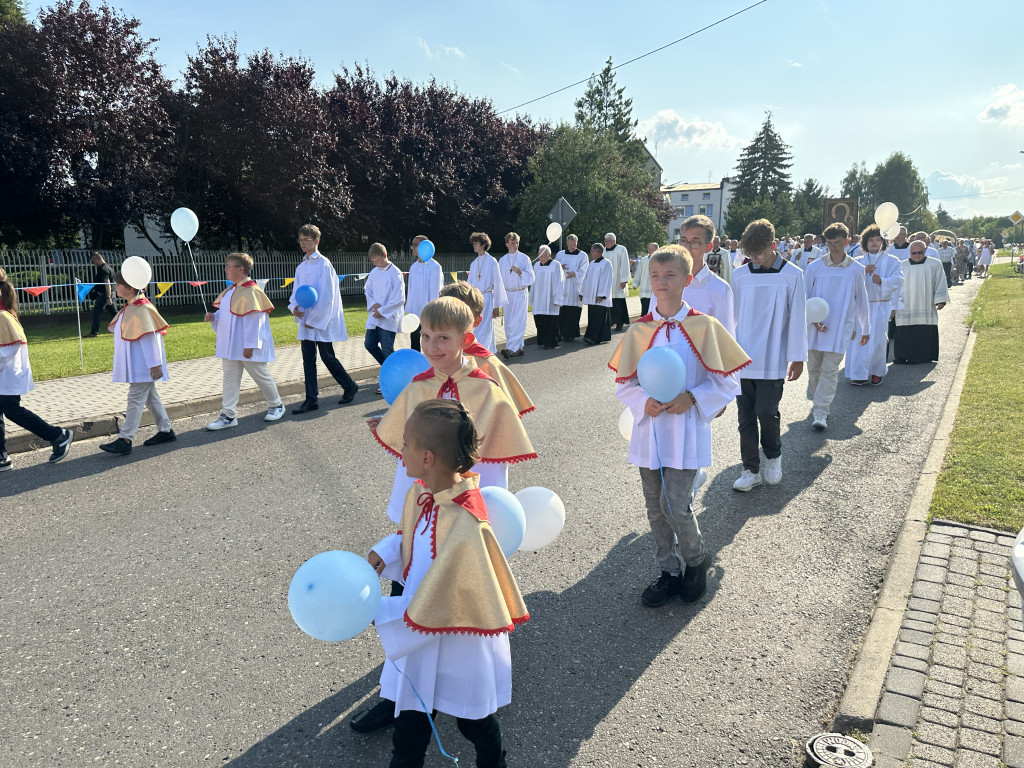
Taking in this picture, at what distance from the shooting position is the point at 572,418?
8164 millimetres

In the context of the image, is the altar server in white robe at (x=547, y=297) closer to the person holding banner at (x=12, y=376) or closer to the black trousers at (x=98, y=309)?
the person holding banner at (x=12, y=376)

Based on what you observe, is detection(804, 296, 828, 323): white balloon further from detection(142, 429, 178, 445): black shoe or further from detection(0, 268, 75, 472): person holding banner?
detection(0, 268, 75, 472): person holding banner

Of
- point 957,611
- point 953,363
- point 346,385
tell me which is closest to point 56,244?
point 346,385

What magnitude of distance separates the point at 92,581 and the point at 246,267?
4588mm

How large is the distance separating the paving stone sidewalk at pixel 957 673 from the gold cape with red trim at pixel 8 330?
6.94m

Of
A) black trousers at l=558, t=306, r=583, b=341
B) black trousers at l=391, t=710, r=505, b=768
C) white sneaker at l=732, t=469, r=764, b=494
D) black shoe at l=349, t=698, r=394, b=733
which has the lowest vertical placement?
black shoe at l=349, t=698, r=394, b=733

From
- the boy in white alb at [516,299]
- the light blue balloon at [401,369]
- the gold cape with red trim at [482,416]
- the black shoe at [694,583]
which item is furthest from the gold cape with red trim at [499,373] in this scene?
the boy in white alb at [516,299]

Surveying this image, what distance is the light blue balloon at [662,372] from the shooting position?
133 inches

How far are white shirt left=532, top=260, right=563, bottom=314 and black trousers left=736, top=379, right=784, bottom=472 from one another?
857cm

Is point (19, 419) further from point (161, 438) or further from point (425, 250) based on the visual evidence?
point (425, 250)

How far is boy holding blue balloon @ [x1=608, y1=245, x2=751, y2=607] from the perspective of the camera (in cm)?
360

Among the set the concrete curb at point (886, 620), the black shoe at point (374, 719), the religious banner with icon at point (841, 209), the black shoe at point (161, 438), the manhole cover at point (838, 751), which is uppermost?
the religious banner with icon at point (841, 209)

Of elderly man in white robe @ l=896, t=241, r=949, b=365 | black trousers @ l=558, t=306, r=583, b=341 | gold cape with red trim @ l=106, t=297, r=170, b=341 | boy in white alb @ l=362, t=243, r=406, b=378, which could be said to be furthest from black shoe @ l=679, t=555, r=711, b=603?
black trousers @ l=558, t=306, r=583, b=341

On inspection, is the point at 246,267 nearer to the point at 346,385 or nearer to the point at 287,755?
the point at 346,385
